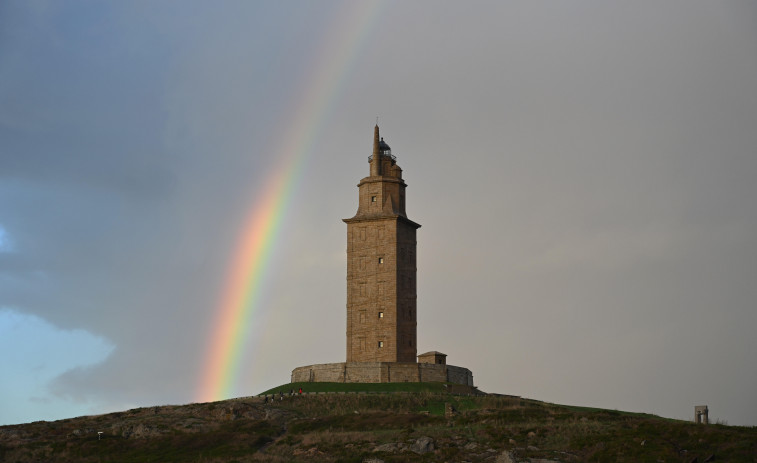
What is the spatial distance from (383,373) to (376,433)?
80.3ft

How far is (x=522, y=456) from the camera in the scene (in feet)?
179

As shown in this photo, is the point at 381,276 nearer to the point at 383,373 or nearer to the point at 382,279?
the point at 382,279

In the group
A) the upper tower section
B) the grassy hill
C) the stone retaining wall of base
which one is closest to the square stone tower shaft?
the upper tower section

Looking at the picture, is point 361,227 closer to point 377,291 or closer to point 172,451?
point 377,291

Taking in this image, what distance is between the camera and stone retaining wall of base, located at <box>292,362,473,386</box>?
87.1 meters

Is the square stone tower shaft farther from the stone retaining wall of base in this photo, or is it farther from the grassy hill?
the grassy hill

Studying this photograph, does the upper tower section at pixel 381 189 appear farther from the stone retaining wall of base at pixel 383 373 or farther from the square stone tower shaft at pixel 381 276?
the stone retaining wall of base at pixel 383 373

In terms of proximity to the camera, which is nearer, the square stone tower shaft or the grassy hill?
the grassy hill

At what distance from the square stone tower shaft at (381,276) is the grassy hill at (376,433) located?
9.94 meters

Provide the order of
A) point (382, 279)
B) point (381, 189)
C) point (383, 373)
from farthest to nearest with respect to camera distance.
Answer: point (381, 189) < point (382, 279) < point (383, 373)

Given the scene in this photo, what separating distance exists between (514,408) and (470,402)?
625 cm

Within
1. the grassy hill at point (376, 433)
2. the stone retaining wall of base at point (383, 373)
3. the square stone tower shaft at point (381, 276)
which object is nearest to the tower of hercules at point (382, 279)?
the square stone tower shaft at point (381, 276)

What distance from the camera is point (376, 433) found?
63156mm

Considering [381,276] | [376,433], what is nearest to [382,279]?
[381,276]
